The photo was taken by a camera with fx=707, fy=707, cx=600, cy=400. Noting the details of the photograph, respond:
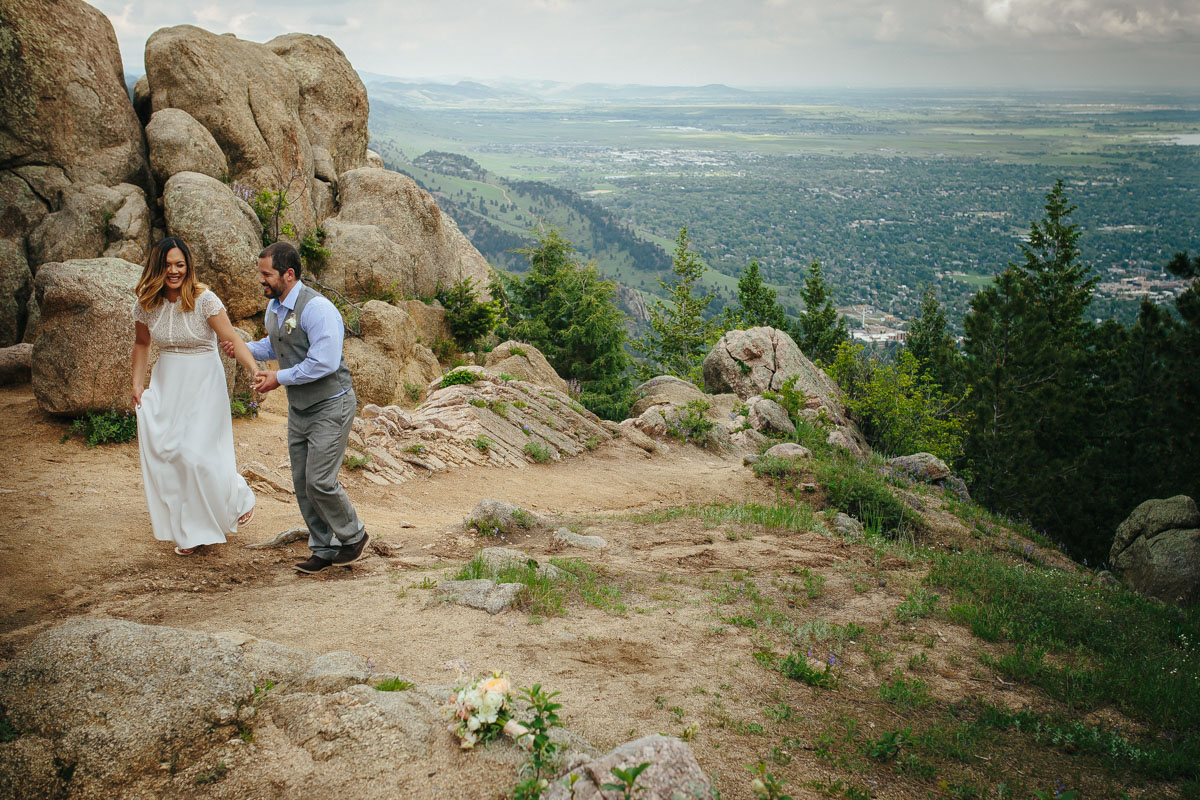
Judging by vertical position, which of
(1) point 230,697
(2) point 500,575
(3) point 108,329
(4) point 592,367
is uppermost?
(3) point 108,329

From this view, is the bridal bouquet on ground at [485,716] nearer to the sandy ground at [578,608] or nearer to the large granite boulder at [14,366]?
the sandy ground at [578,608]

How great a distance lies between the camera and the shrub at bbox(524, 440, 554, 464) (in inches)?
538

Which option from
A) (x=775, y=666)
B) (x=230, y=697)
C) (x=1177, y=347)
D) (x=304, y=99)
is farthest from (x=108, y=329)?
(x=1177, y=347)

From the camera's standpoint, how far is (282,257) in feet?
19.6

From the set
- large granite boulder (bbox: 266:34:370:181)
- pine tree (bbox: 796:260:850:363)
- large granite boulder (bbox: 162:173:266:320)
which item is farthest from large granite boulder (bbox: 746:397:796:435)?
pine tree (bbox: 796:260:850:363)

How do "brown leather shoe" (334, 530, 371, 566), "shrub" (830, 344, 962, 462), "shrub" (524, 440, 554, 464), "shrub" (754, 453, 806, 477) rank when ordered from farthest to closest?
"shrub" (830, 344, 962, 462) → "shrub" (524, 440, 554, 464) → "shrub" (754, 453, 806, 477) → "brown leather shoe" (334, 530, 371, 566)

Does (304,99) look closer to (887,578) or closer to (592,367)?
(592,367)

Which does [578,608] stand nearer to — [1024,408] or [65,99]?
[65,99]

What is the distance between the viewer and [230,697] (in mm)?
3572

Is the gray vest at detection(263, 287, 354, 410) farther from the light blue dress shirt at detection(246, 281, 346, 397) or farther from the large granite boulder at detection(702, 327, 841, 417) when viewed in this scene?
the large granite boulder at detection(702, 327, 841, 417)

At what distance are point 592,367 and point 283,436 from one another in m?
16.7

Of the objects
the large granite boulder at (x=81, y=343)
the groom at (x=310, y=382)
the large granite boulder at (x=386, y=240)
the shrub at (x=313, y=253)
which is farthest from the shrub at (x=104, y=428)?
the large granite boulder at (x=386, y=240)

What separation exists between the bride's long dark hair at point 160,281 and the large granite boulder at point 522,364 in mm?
11533

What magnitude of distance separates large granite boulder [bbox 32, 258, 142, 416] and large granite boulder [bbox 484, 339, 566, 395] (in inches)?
353
